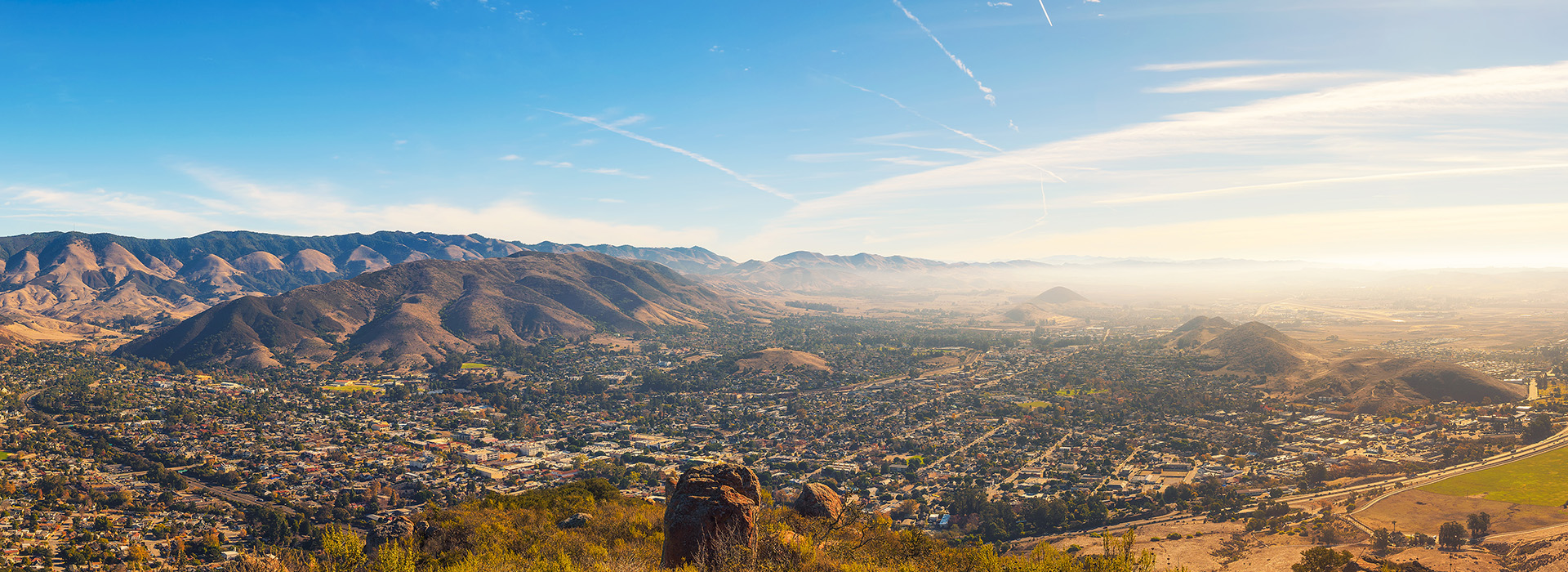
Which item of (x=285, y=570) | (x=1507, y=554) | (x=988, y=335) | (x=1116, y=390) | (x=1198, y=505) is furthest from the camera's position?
(x=988, y=335)

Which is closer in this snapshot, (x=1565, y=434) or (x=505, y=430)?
(x=1565, y=434)

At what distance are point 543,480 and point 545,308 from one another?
122 meters

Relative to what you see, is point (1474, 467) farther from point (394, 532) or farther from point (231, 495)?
point (231, 495)

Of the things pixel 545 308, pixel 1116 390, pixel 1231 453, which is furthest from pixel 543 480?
pixel 545 308

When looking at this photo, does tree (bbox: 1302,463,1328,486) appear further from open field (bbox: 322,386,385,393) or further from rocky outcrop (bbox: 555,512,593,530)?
open field (bbox: 322,386,385,393)

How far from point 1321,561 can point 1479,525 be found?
18744 millimetres

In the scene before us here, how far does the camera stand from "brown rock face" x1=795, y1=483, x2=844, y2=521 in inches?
1018

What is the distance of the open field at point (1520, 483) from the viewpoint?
4141 centimetres

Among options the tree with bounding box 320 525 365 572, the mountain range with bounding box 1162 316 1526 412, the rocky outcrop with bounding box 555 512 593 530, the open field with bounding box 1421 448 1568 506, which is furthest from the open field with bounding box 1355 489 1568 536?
the tree with bounding box 320 525 365 572

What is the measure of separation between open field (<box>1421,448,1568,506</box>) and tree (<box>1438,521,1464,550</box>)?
10.2 m

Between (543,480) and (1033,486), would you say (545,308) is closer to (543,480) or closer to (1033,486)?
(543,480)

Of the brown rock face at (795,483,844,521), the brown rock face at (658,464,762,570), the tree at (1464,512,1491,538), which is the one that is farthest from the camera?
the tree at (1464,512,1491,538)

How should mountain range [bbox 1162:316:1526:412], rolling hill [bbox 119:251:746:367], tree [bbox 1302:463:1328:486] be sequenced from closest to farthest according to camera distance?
tree [bbox 1302:463:1328:486] < mountain range [bbox 1162:316:1526:412] < rolling hill [bbox 119:251:746:367]

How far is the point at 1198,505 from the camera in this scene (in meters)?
44.9
